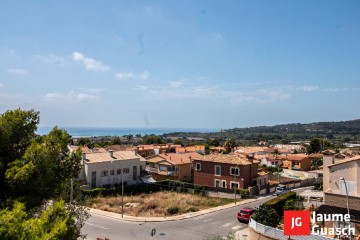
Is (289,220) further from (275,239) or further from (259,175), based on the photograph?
(259,175)

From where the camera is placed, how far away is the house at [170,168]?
186 feet

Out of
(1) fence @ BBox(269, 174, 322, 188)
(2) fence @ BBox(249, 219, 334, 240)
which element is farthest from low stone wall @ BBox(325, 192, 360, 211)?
(1) fence @ BBox(269, 174, 322, 188)

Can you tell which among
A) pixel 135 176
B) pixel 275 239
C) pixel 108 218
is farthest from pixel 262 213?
pixel 135 176

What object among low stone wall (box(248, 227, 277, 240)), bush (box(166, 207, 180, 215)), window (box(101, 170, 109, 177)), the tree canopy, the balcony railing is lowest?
bush (box(166, 207, 180, 215))

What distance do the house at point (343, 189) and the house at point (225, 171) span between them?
724 inches

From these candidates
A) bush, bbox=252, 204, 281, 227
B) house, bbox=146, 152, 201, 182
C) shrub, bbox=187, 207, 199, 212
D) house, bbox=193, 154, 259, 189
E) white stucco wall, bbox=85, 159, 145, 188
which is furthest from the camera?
house, bbox=146, 152, 201, 182

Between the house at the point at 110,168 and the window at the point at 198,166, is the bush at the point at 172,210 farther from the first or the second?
the window at the point at 198,166

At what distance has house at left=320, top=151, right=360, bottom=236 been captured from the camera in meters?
25.8

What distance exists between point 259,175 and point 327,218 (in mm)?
24624

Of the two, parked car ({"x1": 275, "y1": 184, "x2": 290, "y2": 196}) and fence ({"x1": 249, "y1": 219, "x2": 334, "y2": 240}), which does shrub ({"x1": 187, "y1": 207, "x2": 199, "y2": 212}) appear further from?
Answer: parked car ({"x1": 275, "y1": 184, "x2": 290, "y2": 196})

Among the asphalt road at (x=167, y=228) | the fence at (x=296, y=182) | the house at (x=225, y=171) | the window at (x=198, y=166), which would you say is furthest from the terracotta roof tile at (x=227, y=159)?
the asphalt road at (x=167, y=228)

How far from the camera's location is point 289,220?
2044 cm

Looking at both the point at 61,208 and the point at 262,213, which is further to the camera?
the point at 262,213

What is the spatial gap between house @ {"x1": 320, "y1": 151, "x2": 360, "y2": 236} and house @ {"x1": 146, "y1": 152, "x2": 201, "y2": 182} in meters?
32.1
